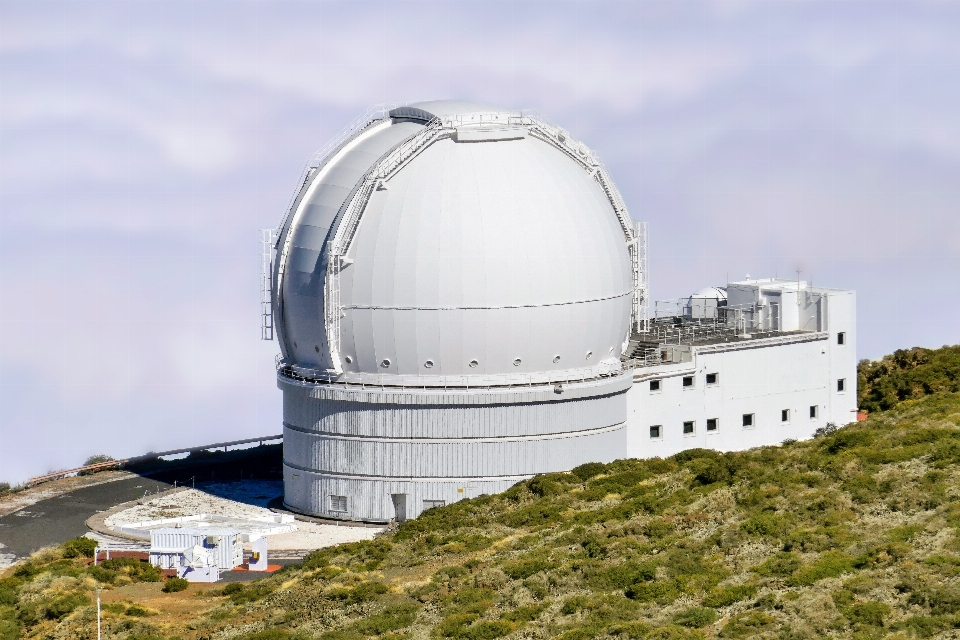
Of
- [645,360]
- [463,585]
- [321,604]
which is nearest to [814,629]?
[463,585]

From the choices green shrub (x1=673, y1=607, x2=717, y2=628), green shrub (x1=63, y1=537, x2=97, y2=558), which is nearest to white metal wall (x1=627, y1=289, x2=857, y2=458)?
green shrub (x1=63, y1=537, x2=97, y2=558)

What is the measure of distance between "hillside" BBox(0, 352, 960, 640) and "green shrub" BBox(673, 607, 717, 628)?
0.14ft

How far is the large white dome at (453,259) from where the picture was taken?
49.4 m

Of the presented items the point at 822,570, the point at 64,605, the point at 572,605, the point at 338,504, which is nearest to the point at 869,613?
the point at 822,570

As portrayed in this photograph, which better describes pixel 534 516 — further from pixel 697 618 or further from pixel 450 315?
pixel 697 618

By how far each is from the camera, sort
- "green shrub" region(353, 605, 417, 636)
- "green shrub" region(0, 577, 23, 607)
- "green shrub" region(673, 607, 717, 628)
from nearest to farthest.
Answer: "green shrub" region(673, 607, 717, 628) → "green shrub" region(353, 605, 417, 636) → "green shrub" region(0, 577, 23, 607)

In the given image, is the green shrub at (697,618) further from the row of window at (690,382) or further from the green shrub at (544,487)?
the row of window at (690,382)

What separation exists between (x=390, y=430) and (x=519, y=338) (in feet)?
14.7

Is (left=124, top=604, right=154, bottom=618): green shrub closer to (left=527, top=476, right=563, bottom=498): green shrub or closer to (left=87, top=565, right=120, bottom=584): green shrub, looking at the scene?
(left=87, top=565, right=120, bottom=584): green shrub

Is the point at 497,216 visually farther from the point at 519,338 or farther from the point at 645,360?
the point at 645,360

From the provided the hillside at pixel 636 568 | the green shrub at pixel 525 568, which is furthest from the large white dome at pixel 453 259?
the green shrub at pixel 525 568

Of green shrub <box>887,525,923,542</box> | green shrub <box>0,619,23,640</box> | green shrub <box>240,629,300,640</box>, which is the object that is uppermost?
green shrub <box>887,525,923,542</box>

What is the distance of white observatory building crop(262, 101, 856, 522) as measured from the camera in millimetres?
49594

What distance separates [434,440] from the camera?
50094 mm
